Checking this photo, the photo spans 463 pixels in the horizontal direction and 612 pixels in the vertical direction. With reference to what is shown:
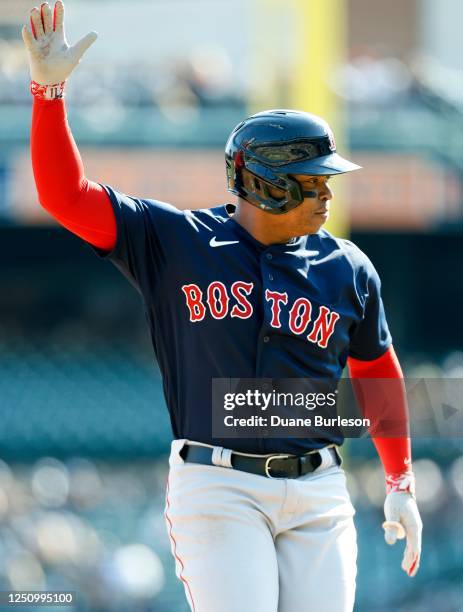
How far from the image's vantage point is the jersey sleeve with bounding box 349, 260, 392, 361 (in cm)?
286

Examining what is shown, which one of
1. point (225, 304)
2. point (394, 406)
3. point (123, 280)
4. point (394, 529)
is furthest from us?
point (123, 280)

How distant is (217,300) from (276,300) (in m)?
0.13

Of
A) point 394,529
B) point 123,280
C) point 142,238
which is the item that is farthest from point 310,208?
point 123,280

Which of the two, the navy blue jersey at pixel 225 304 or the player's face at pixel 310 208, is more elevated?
the player's face at pixel 310 208

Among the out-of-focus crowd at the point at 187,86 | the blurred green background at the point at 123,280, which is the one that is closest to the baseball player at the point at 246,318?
the blurred green background at the point at 123,280

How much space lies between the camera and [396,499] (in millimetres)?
2889

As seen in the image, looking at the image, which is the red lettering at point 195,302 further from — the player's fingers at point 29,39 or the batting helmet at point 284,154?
the player's fingers at point 29,39

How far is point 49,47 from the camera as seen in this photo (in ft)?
8.54

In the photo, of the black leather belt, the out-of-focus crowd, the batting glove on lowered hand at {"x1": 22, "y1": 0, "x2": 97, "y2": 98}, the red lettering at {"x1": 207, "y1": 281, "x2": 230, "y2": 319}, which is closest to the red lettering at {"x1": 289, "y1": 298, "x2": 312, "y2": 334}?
the red lettering at {"x1": 207, "y1": 281, "x2": 230, "y2": 319}

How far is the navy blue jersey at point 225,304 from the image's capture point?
2.66 meters

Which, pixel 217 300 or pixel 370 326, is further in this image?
pixel 370 326

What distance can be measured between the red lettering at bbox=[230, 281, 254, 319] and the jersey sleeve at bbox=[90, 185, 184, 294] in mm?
159

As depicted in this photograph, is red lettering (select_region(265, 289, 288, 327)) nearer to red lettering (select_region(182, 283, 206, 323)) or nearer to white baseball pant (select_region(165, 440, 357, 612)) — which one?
red lettering (select_region(182, 283, 206, 323))

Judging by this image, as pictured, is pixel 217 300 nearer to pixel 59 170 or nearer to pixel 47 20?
pixel 59 170
